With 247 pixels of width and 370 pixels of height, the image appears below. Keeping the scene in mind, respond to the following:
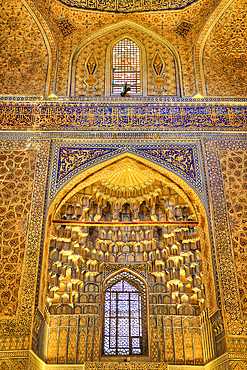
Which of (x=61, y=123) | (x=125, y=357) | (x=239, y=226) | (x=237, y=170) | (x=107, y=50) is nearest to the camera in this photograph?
(x=239, y=226)

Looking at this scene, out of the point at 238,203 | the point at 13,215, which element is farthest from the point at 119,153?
the point at 238,203

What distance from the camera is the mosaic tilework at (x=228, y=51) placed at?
8477 mm

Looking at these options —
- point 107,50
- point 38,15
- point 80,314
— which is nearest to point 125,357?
point 80,314

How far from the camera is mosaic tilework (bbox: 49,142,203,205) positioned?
288 inches

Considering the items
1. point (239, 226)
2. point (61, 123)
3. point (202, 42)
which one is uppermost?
point (202, 42)

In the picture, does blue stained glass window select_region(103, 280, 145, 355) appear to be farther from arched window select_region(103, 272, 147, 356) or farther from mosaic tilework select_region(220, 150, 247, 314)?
mosaic tilework select_region(220, 150, 247, 314)

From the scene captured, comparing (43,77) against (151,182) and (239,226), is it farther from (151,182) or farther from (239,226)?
(239,226)

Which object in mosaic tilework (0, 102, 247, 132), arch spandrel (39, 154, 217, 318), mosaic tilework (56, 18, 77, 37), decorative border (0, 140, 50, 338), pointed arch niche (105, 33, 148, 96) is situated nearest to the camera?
decorative border (0, 140, 50, 338)

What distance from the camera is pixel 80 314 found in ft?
28.4

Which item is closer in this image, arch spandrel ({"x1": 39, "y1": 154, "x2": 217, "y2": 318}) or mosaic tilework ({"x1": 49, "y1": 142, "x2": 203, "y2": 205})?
arch spandrel ({"x1": 39, "y1": 154, "x2": 217, "y2": 318})

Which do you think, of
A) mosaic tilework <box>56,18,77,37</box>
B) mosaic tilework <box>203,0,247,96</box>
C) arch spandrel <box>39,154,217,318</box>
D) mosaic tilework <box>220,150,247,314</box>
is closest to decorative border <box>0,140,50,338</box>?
arch spandrel <box>39,154,217,318</box>

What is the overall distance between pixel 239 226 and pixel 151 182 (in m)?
Answer: 2.16

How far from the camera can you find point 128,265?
9148 millimetres

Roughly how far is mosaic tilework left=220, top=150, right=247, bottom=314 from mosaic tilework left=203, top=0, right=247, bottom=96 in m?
1.80
